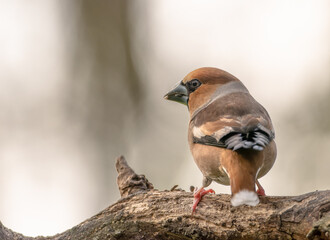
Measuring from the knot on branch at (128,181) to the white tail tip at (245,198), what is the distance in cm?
107

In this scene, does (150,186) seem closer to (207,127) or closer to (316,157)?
(207,127)

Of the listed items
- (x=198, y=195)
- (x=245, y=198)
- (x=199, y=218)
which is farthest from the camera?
(x=198, y=195)

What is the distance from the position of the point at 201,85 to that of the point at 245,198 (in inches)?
73.8

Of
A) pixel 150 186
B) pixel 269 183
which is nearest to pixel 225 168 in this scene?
pixel 150 186

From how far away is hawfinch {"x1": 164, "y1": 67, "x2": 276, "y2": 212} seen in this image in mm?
3260

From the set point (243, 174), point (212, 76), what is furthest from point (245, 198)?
point (212, 76)

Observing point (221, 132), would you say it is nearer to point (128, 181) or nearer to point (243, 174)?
point (243, 174)

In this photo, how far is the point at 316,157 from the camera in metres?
8.70

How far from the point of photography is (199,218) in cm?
342

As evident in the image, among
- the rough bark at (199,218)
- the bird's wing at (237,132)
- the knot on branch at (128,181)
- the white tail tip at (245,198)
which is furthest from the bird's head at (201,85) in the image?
the white tail tip at (245,198)

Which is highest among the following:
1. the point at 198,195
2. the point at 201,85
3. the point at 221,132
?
the point at 201,85

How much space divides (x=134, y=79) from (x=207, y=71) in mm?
4459

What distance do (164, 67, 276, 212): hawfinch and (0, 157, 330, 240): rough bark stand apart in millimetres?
152

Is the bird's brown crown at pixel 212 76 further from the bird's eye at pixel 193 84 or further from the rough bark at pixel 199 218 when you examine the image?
the rough bark at pixel 199 218
